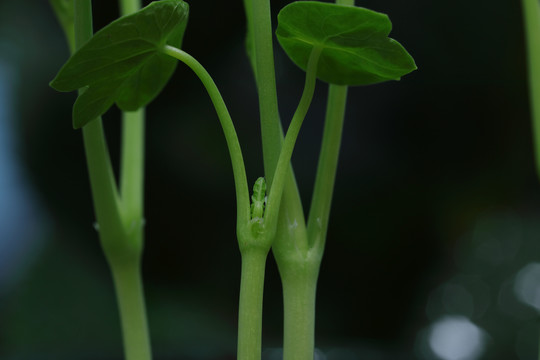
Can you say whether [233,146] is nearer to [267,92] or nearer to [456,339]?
[267,92]

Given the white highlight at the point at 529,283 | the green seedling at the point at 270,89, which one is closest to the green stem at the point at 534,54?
the green seedling at the point at 270,89

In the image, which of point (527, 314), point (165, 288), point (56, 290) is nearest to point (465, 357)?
point (527, 314)

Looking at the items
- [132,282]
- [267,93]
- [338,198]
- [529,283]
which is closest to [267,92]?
[267,93]

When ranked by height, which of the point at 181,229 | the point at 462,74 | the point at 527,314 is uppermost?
the point at 462,74

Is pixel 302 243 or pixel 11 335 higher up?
pixel 302 243

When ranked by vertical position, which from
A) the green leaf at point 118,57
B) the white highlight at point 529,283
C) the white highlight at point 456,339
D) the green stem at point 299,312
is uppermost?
the green leaf at point 118,57

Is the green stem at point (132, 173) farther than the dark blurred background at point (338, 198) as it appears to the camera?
No

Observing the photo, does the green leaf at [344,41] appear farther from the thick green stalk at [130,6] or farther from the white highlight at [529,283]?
the white highlight at [529,283]

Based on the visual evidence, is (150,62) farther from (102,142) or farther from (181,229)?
(181,229)
